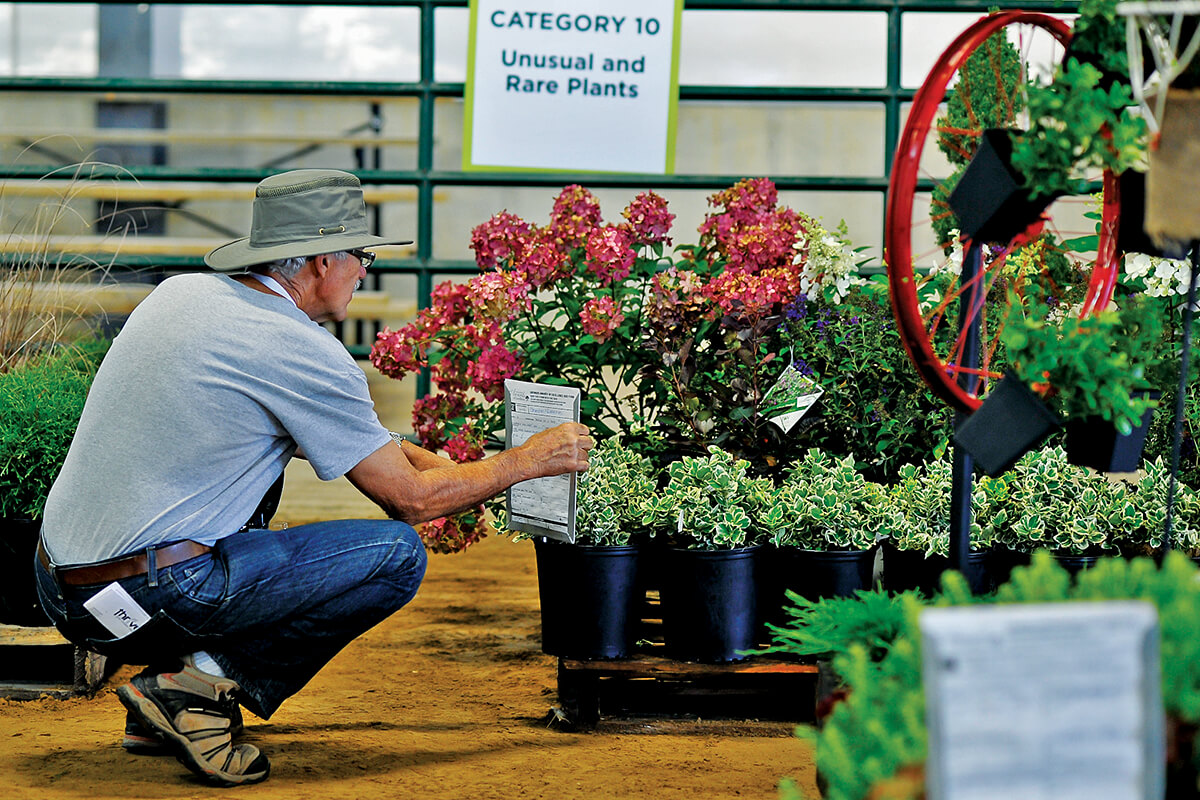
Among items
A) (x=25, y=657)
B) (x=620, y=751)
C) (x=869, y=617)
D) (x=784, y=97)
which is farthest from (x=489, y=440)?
(x=784, y=97)

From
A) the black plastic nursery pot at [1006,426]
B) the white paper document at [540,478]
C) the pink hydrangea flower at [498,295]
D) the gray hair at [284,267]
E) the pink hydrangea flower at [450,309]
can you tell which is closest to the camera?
→ the black plastic nursery pot at [1006,426]

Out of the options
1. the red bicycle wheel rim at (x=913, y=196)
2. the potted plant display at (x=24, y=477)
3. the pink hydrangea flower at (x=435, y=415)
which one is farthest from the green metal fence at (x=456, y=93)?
the red bicycle wheel rim at (x=913, y=196)

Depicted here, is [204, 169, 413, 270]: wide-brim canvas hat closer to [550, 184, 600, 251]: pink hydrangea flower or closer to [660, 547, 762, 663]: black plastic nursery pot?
[550, 184, 600, 251]: pink hydrangea flower

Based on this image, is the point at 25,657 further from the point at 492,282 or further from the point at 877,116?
the point at 877,116

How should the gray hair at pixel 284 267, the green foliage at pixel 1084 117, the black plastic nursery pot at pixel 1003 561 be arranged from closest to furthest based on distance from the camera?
the green foliage at pixel 1084 117
the gray hair at pixel 284 267
the black plastic nursery pot at pixel 1003 561

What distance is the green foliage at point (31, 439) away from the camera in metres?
2.64

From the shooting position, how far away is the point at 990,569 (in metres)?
2.51

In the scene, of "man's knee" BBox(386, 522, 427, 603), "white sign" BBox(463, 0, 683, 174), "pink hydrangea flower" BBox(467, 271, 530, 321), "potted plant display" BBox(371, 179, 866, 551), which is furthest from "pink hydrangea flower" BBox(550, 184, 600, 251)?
"white sign" BBox(463, 0, 683, 174)

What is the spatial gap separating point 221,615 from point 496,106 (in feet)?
8.98

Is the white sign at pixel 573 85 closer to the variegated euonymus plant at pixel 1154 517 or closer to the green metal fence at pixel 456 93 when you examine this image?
the green metal fence at pixel 456 93

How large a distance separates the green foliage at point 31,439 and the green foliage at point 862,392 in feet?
5.35

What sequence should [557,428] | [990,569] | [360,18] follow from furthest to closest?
[360,18] → [990,569] → [557,428]

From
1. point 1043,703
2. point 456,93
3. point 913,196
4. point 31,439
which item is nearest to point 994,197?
point 913,196

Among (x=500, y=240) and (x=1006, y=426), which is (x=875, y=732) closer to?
(x=1006, y=426)
